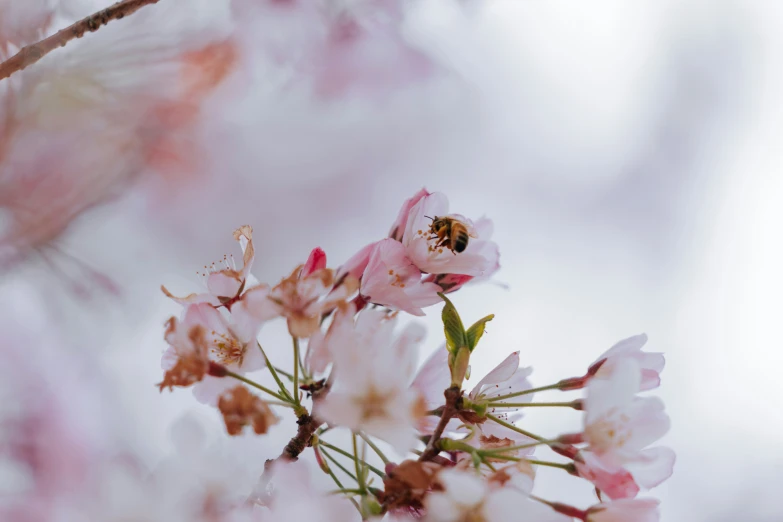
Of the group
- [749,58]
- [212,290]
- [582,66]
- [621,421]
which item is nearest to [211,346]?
[212,290]

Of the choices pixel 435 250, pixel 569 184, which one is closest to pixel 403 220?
pixel 435 250

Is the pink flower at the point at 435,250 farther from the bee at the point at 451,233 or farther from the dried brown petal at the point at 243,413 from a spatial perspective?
the dried brown petal at the point at 243,413

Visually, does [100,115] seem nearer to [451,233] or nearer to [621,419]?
[451,233]

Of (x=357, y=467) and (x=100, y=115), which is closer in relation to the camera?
(x=357, y=467)

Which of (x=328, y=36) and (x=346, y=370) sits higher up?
(x=328, y=36)

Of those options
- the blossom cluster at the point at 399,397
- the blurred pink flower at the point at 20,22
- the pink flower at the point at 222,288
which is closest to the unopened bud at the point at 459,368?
the blossom cluster at the point at 399,397

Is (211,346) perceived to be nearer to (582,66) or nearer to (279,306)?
(279,306)
